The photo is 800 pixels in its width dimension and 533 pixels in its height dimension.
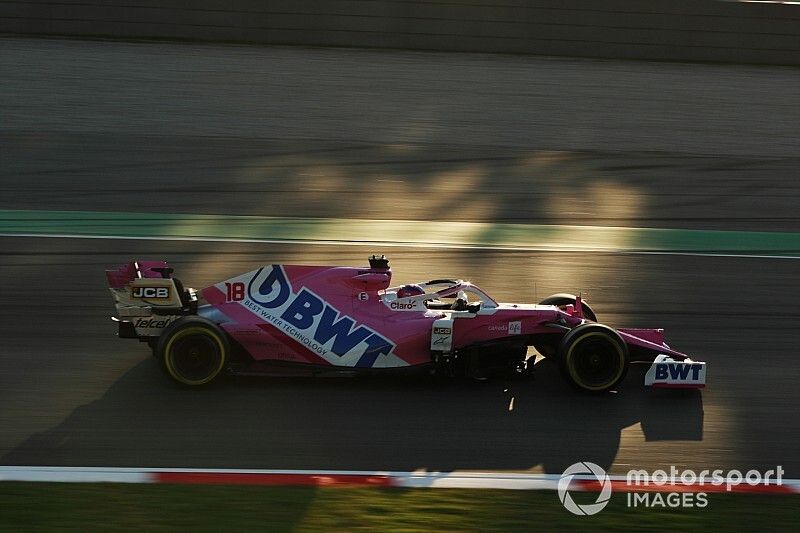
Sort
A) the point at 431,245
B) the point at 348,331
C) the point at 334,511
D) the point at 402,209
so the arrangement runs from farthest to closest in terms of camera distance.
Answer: the point at 402,209 → the point at 431,245 → the point at 348,331 → the point at 334,511

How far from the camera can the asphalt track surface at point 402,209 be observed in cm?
781

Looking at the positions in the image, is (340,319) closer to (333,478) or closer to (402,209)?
(333,478)

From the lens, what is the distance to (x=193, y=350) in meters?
8.32

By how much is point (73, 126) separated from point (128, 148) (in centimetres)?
161

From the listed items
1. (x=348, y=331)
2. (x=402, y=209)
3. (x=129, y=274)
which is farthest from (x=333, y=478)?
(x=402, y=209)

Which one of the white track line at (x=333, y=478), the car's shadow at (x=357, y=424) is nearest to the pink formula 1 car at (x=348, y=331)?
the car's shadow at (x=357, y=424)

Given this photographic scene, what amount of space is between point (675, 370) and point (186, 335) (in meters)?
3.88

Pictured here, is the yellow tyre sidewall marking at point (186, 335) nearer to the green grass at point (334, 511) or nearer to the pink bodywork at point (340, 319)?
the pink bodywork at point (340, 319)

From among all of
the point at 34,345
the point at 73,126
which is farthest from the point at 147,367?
the point at 73,126

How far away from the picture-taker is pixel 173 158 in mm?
15617

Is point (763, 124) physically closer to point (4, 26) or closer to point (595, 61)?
point (595, 61)

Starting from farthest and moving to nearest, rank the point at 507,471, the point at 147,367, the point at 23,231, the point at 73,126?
the point at 73,126
the point at 23,231
the point at 147,367
the point at 507,471

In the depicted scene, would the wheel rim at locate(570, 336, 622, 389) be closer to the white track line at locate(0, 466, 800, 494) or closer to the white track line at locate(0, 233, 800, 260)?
the white track line at locate(0, 466, 800, 494)

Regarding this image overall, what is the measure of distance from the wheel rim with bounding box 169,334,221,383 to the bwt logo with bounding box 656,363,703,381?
3.50 meters
